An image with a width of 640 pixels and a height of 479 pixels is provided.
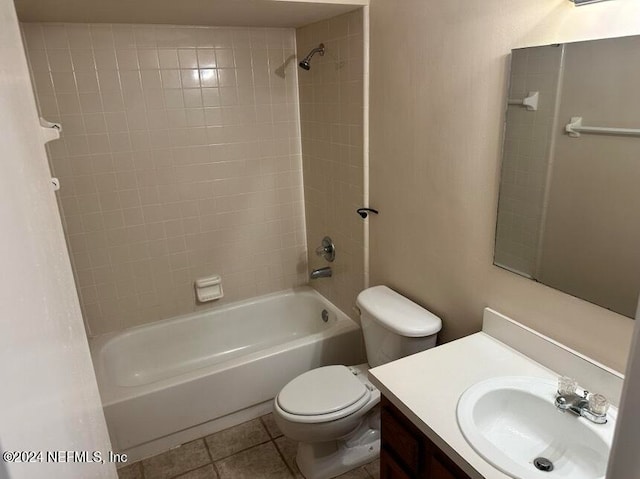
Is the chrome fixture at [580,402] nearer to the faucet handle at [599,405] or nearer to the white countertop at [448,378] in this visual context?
the faucet handle at [599,405]

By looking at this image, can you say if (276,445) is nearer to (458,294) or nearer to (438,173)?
(458,294)

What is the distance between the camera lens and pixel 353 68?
6.95 ft

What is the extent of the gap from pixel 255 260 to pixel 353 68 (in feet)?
4.48

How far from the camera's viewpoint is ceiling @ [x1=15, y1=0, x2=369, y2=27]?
1812mm

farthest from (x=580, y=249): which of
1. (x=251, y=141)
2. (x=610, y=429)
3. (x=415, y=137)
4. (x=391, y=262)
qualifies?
(x=251, y=141)

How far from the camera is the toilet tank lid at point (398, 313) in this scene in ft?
5.77

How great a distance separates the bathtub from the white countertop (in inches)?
40.5

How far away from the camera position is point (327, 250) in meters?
2.67

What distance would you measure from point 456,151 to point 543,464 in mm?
1019

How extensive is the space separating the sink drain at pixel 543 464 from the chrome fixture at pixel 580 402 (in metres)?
0.14

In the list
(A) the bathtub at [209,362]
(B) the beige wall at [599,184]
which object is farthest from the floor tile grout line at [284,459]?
(B) the beige wall at [599,184]

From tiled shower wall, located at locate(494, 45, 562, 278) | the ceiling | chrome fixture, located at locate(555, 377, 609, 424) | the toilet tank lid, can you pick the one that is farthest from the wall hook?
chrome fixture, located at locate(555, 377, 609, 424)

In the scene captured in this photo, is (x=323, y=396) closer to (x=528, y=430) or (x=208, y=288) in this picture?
(x=528, y=430)

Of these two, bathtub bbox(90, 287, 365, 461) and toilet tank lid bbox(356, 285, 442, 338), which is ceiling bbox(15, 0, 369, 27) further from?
bathtub bbox(90, 287, 365, 461)
